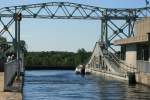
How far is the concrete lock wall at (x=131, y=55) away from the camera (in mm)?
76012

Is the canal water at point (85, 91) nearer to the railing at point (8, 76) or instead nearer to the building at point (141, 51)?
the railing at point (8, 76)

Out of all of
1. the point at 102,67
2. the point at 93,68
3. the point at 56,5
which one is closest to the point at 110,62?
the point at 102,67

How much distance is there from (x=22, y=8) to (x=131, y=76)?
56.9 metres

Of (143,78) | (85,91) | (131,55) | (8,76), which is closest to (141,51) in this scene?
(131,55)

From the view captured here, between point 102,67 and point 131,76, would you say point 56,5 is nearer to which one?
point 102,67

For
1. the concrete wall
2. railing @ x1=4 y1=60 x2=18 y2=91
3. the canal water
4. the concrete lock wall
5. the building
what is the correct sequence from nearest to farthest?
1. railing @ x1=4 y1=60 x2=18 y2=91
2. the canal water
3. the concrete wall
4. the building
5. the concrete lock wall

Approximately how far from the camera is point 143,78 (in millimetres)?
63094

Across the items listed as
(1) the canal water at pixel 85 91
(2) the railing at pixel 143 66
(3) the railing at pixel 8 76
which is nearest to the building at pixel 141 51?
(2) the railing at pixel 143 66

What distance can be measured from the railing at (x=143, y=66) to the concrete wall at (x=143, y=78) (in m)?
0.73

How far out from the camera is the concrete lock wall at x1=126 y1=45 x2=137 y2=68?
76.0 metres

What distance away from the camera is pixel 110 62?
324ft

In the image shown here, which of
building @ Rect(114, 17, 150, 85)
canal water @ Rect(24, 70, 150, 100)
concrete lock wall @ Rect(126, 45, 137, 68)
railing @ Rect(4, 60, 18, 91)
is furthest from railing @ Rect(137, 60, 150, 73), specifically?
railing @ Rect(4, 60, 18, 91)

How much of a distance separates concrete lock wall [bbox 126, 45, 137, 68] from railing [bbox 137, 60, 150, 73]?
450 cm

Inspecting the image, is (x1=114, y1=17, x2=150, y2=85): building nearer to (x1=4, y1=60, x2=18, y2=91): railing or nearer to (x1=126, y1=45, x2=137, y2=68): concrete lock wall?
(x1=126, y1=45, x2=137, y2=68): concrete lock wall
